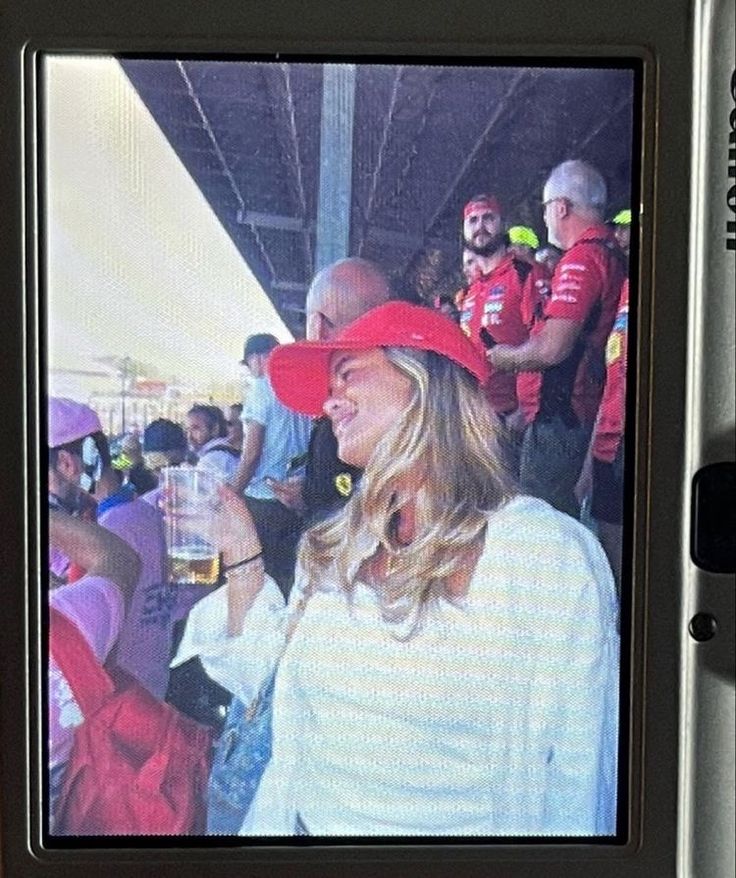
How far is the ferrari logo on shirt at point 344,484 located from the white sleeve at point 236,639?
9cm

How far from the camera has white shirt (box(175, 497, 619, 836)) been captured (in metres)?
0.92

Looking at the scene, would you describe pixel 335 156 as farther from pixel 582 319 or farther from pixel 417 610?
pixel 417 610

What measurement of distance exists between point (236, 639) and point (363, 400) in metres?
0.21

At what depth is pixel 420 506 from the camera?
3.00ft

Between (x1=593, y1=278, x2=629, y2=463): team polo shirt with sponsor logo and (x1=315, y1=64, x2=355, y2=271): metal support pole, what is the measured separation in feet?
0.70

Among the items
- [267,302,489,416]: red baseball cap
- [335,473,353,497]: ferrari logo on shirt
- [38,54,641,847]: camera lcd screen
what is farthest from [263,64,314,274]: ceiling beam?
[335,473,353,497]: ferrari logo on shirt

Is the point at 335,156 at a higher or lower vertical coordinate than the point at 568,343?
higher

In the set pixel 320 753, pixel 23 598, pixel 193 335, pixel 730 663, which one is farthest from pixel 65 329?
pixel 730 663

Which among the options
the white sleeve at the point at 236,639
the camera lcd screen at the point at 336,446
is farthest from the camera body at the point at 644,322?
the white sleeve at the point at 236,639

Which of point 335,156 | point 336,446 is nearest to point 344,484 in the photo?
point 336,446

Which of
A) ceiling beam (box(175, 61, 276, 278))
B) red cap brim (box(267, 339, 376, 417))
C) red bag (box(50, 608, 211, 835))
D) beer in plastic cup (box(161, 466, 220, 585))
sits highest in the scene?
ceiling beam (box(175, 61, 276, 278))

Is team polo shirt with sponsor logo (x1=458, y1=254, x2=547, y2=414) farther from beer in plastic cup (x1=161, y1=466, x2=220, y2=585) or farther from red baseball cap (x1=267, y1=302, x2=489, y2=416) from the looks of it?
beer in plastic cup (x1=161, y1=466, x2=220, y2=585)

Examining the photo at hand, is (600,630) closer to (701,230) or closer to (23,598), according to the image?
(701,230)

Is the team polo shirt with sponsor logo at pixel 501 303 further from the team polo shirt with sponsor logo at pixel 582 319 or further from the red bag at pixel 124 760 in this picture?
the red bag at pixel 124 760
